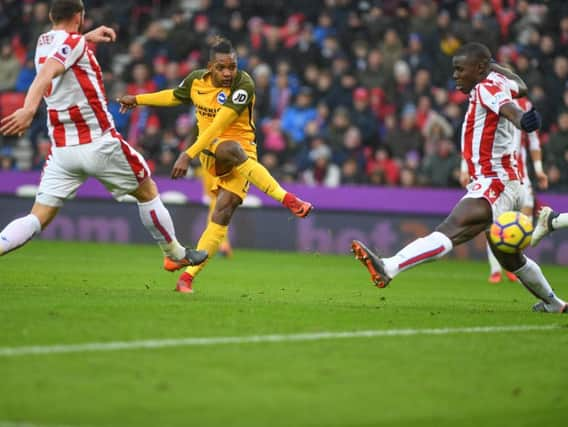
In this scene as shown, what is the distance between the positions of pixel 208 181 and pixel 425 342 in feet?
13.1

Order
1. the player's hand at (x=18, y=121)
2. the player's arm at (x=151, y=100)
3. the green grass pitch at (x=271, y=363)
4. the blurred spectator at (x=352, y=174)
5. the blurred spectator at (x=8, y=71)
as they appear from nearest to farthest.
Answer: the green grass pitch at (x=271, y=363) < the player's hand at (x=18, y=121) < the player's arm at (x=151, y=100) < the blurred spectator at (x=352, y=174) < the blurred spectator at (x=8, y=71)

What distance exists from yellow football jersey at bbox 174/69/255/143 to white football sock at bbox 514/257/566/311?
294 cm

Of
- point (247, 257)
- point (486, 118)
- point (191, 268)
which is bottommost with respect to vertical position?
point (247, 257)

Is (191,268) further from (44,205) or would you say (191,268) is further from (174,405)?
(174,405)

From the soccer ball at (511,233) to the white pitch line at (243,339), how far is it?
0.77 meters

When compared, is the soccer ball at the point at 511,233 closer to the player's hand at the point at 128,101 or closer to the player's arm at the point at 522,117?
the player's arm at the point at 522,117

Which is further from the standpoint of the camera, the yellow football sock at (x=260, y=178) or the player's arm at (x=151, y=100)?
the player's arm at (x=151, y=100)

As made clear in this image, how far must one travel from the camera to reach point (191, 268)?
35.1 ft

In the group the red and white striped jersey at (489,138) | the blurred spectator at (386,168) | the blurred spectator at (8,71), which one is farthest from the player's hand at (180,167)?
the blurred spectator at (8,71)

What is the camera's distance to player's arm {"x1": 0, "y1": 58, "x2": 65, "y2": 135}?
8.62 meters

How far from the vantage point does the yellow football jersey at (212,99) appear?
1061 centimetres

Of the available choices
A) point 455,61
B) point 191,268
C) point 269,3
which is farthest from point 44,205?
point 269,3

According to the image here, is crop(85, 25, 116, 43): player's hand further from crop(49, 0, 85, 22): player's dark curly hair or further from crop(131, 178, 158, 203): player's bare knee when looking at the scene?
crop(131, 178, 158, 203): player's bare knee

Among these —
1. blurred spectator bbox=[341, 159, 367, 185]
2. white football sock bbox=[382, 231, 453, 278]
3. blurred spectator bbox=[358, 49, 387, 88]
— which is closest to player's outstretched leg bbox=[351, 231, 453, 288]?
white football sock bbox=[382, 231, 453, 278]
